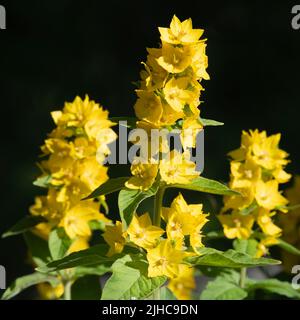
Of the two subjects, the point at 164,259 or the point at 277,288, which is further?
the point at 277,288

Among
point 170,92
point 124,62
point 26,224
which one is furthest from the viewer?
point 124,62

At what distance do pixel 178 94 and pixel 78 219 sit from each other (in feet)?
2.07

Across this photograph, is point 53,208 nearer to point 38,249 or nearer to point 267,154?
point 38,249

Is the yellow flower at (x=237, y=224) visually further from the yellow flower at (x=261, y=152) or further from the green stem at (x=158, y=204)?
the green stem at (x=158, y=204)

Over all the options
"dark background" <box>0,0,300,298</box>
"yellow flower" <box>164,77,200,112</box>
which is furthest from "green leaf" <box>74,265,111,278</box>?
"dark background" <box>0,0,300,298</box>

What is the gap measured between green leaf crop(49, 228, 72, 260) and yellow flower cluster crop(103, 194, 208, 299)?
0.41 meters

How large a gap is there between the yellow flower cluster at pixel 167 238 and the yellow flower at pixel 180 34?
33cm

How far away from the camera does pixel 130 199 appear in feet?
5.28

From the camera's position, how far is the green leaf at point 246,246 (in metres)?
2.12

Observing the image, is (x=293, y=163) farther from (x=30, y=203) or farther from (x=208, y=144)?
(x=30, y=203)

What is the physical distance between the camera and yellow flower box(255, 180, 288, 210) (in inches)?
81.9

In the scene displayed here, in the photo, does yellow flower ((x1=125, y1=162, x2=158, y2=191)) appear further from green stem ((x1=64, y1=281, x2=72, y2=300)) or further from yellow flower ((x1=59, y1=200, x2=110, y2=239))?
green stem ((x1=64, y1=281, x2=72, y2=300))

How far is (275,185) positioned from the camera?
2.07 m

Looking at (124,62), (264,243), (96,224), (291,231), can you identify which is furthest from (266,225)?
(124,62)
